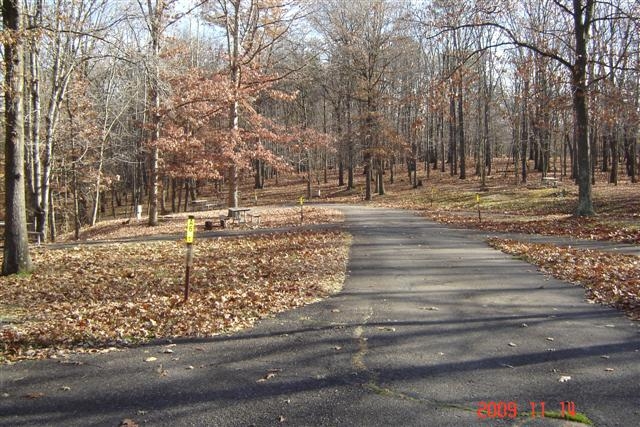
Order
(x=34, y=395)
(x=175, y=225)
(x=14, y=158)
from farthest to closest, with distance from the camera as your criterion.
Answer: (x=175, y=225)
(x=14, y=158)
(x=34, y=395)

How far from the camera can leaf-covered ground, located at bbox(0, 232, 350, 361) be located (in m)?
5.91

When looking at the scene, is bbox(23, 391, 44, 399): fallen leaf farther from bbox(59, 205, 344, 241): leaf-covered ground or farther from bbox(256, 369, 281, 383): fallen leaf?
bbox(59, 205, 344, 241): leaf-covered ground

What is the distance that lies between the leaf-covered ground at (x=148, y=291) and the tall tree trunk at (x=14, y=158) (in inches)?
23.6

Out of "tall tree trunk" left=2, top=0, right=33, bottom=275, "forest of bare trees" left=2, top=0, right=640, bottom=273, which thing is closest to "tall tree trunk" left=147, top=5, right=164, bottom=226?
"forest of bare trees" left=2, top=0, right=640, bottom=273

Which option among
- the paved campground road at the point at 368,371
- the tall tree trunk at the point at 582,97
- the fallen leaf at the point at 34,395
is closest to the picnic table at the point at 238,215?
the tall tree trunk at the point at 582,97

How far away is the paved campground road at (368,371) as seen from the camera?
3770 mm

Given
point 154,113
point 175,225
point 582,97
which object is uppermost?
point 154,113

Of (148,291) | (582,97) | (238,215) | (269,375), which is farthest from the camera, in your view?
(238,215)

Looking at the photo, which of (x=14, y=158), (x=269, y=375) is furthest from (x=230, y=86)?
(x=269, y=375)

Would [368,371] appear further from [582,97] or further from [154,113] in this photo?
[154,113]

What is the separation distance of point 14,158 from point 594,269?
38.6ft

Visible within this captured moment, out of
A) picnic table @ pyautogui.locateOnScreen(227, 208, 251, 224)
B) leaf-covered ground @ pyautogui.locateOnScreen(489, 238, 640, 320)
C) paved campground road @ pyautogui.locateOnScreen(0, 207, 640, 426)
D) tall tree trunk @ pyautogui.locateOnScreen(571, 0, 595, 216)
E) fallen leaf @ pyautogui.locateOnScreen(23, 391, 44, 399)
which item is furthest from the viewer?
picnic table @ pyautogui.locateOnScreen(227, 208, 251, 224)

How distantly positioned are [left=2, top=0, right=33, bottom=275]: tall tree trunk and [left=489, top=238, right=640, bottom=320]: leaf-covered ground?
35.2 feet

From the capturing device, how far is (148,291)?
28.1 ft
